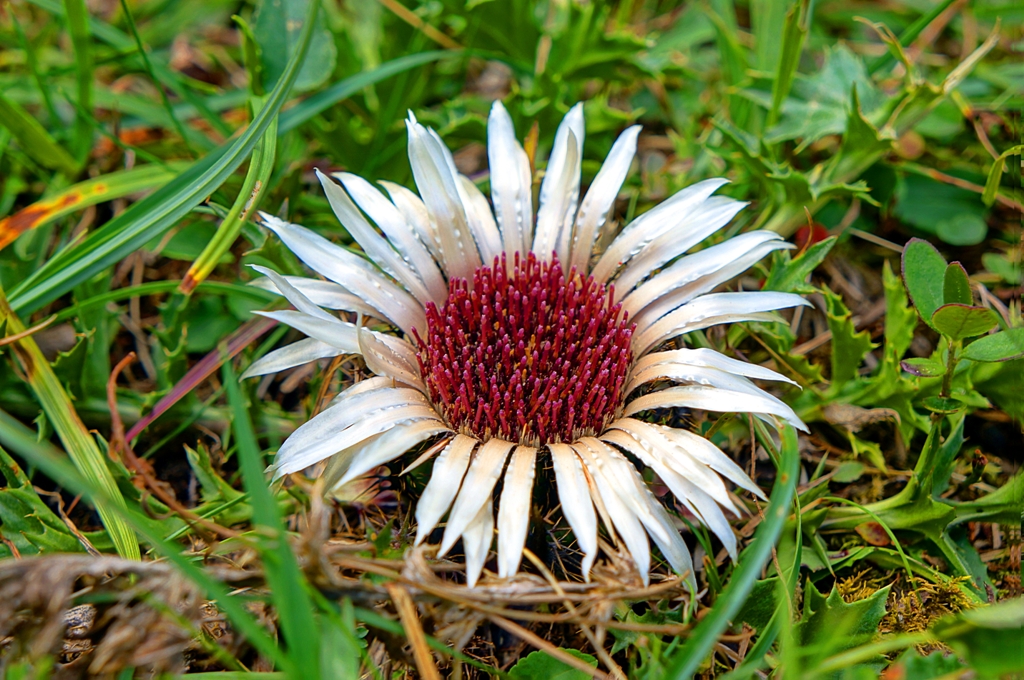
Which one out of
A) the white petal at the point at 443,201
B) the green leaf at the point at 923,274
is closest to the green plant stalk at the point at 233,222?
the white petal at the point at 443,201

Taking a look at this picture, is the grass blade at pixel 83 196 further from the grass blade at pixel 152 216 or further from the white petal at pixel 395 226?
the white petal at pixel 395 226

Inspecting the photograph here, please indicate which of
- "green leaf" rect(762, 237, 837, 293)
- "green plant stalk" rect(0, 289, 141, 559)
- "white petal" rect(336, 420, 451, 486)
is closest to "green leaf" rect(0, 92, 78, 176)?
"green plant stalk" rect(0, 289, 141, 559)

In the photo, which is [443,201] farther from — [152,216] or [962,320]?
[962,320]

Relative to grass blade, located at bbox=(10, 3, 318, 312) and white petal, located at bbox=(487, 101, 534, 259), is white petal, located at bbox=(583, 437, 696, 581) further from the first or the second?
grass blade, located at bbox=(10, 3, 318, 312)

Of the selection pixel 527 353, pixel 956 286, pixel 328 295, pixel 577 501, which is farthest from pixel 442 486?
pixel 956 286

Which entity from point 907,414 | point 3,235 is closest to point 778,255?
point 907,414

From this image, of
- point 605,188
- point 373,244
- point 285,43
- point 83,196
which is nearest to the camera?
point 373,244
